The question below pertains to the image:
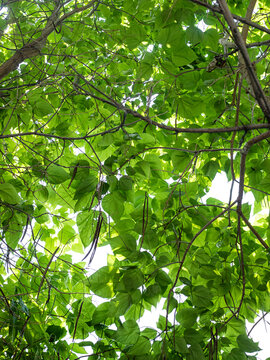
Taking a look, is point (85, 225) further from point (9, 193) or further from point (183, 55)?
point (183, 55)

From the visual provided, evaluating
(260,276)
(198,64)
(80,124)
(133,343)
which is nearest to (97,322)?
(133,343)

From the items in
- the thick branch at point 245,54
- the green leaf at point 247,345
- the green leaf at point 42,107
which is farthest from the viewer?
the green leaf at point 42,107

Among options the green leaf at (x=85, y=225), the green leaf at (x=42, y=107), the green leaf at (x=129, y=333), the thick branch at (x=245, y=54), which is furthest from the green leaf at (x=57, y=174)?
the thick branch at (x=245, y=54)

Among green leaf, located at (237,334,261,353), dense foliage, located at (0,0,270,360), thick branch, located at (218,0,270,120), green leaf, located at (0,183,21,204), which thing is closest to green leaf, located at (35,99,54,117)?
dense foliage, located at (0,0,270,360)

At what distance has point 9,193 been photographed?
1.13 m

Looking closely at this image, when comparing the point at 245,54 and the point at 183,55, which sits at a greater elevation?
the point at 183,55

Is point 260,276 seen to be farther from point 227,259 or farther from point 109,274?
point 109,274

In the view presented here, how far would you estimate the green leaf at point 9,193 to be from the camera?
44.1 inches

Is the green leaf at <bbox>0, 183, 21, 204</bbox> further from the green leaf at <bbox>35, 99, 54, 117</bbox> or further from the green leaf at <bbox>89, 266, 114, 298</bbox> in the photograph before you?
the green leaf at <bbox>35, 99, 54, 117</bbox>

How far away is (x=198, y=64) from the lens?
1898mm

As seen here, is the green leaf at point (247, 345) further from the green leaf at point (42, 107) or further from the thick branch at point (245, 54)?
the green leaf at point (42, 107)

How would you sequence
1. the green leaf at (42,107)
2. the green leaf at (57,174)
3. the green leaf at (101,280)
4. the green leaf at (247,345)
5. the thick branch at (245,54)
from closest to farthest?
the thick branch at (245,54)
the green leaf at (247,345)
the green leaf at (101,280)
the green leaf at (57,174)
the green leaf at (42,107)

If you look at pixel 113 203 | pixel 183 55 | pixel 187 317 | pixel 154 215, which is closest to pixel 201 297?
pixel 187 317

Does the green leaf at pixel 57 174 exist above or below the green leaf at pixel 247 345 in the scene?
above
